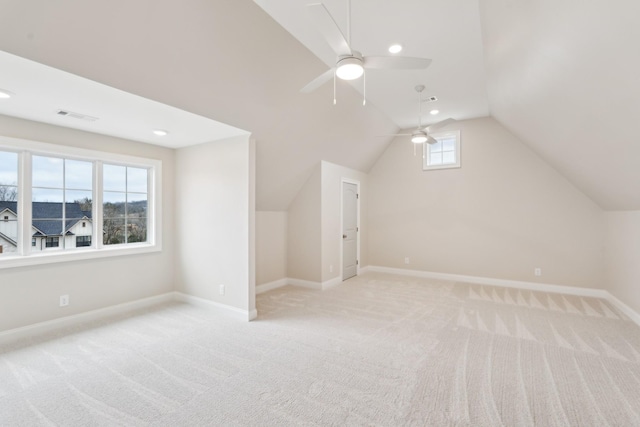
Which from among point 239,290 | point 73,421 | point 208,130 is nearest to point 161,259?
point 239,290

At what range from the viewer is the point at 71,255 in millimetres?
3545

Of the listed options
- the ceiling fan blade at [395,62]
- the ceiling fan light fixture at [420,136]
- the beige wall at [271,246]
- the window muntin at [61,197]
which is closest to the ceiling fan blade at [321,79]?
the ceiling fan blade at [395,62]

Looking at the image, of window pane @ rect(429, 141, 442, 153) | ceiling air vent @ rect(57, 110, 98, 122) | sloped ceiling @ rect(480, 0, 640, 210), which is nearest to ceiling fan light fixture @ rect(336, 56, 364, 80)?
sloped ceiling @ rect(480, 0, 640, 210)

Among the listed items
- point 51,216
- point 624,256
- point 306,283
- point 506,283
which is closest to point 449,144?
point 506,283

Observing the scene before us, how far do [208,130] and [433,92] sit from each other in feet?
11.1

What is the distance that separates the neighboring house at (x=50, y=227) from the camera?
10.5ft

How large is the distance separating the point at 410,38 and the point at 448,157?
142 inches

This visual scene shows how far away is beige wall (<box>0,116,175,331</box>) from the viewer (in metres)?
3.15

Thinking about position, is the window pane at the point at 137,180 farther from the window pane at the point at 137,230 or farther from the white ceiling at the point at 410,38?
the white ceiling at the point at 410,38

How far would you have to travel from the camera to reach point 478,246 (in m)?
5.71

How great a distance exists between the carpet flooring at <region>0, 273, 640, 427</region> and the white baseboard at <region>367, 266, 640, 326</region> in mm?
253

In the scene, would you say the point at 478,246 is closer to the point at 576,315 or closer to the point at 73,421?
the point at 576,315

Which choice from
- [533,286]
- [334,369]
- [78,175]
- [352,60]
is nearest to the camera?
[352,60]

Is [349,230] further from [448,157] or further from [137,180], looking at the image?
[137,180]
